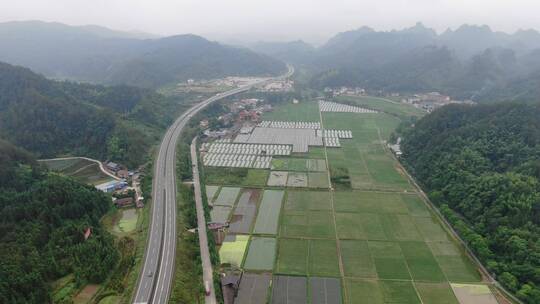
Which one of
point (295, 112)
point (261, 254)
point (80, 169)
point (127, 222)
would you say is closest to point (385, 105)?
point (295, 112)

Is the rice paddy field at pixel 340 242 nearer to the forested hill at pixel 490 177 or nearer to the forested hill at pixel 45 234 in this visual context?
the forested hill at pixel 490 177

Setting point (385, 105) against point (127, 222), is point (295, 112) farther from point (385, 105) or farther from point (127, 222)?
point (127, 222)

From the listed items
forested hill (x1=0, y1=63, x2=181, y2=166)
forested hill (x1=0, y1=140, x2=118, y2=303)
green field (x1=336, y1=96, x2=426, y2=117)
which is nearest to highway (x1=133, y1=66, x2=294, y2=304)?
forested hill (x1=0, y1=140, x2=118, y2=303)

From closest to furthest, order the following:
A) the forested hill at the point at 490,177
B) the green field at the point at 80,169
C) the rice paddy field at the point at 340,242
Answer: the rice paddy field at the point at 340,242
the forested hill at the point at 490,177
the green field at the point at 80,169

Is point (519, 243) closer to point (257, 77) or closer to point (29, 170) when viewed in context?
point (29, 170)

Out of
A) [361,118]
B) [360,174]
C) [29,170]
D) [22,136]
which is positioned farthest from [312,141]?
[22,136]

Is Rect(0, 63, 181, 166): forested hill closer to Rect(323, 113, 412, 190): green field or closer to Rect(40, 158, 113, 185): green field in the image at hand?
Rect(40, 158, 113, 185): green field

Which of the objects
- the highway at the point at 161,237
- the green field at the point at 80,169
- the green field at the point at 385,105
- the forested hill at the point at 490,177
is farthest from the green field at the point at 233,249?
the green field at the point at 385,105
